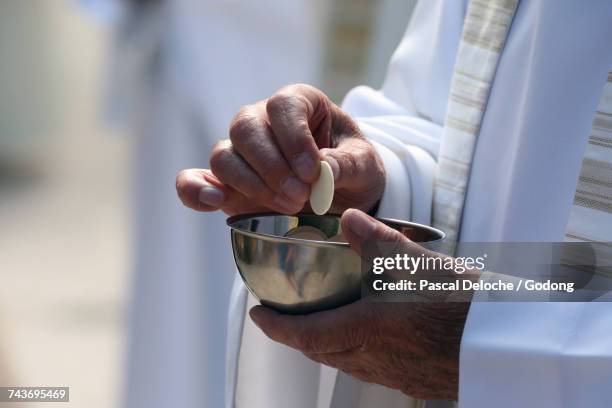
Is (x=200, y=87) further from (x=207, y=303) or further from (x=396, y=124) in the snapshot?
(x=396, y=124)

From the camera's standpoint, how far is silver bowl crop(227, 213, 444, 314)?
45.5 inches

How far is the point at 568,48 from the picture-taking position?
139 cm

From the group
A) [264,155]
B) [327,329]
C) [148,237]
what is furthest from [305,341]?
[148,237]

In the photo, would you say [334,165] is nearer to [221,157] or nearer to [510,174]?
[221,157]

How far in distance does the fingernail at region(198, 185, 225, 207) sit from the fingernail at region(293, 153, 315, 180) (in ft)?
0.54

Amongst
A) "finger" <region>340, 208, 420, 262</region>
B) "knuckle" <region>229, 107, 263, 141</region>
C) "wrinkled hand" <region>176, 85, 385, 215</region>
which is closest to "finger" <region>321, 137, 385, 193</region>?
"wrinkled hand" <region>176, 85, 385, 215</region>

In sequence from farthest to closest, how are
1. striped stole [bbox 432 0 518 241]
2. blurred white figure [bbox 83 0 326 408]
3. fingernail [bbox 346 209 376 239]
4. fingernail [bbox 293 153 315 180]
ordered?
blurred white figure [bbox 83 0 326 408]
striped stole [bbox 432 0 518 241]
fingernail [bbox 293 153 315 180]
fingernail [bbox 346 209 376 239]

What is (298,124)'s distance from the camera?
1.28m

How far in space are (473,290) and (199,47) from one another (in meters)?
1.88

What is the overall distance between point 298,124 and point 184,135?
5.11 feet

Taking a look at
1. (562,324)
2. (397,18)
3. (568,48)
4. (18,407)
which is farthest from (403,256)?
(397,18)

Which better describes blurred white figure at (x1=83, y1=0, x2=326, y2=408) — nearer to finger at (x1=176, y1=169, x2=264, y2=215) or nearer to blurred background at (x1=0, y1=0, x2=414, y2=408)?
blurred background at (x1=0, y1=0, x2=414, y2=408)

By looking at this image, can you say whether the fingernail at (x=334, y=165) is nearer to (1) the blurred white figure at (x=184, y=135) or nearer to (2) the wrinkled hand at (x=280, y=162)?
(2) the wrinkled hand at (x=280, y=162)

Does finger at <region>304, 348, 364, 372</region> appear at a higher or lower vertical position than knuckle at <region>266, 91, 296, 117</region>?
lower
